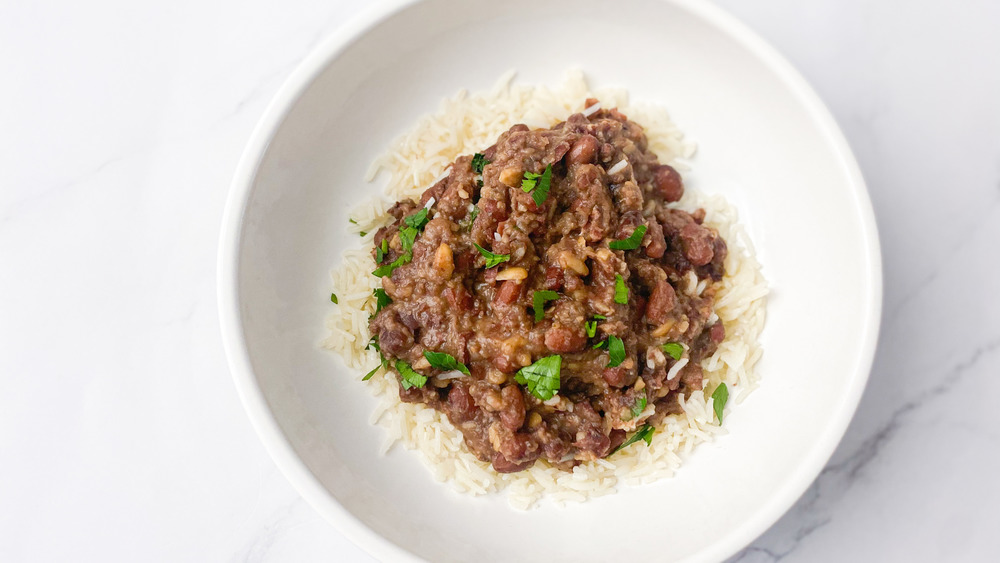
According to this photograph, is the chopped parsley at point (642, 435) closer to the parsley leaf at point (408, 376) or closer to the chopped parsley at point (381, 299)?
the parsley leaf at point (408, 376)

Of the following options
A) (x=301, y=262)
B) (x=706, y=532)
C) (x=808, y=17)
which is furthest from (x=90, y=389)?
(x=808, y=17)

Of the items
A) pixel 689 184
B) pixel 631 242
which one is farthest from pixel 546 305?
pixel 689 184

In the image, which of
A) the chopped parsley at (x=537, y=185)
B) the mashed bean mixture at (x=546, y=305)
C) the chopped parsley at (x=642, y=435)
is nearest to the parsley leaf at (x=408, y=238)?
the mashed bean mixture at (x=546, y=305)

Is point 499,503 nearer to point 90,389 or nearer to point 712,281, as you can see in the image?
point 712,281

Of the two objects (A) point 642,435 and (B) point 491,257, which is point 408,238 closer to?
(B) point 491,257

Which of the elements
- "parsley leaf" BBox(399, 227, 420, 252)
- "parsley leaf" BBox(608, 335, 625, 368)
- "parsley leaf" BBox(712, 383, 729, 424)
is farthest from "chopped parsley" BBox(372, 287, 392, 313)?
"parsley leaf" BBox(712, 383, 729, 424)

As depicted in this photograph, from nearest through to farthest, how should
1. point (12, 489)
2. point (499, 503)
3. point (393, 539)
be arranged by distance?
point (393, 539) < point (499, 503) < point (12, 489)

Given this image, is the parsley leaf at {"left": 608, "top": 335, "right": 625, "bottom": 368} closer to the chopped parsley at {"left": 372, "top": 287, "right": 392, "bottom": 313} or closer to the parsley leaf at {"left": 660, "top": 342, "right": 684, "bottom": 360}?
the parsley leaf at {"left": 660, "top": 342, "right": 684, "bottom": 360}
